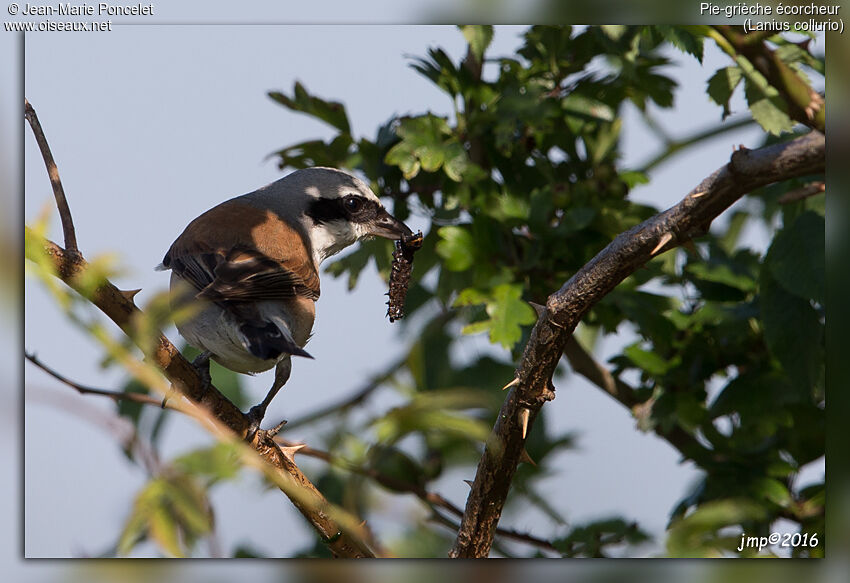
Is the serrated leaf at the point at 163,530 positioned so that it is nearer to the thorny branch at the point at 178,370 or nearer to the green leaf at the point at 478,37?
the thorny branch at the point at 178,370

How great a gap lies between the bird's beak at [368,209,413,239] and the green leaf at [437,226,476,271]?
0.14 metres

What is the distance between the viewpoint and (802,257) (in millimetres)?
2188

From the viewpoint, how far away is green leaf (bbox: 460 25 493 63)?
231 centimetres

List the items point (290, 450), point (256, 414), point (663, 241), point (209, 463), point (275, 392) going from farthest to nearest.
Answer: point (275, 392) → point (256, 414) → point (290, 450) → point (663, 241) → point (209, 463)

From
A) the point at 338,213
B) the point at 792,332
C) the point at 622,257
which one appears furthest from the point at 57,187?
the point at 792,332

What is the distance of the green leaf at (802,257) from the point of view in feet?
7.06

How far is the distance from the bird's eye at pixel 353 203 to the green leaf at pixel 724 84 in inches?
41.9

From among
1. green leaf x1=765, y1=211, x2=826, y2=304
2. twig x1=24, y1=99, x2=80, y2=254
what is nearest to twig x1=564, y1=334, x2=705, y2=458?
green leaf x1=765, y1=211, x2=826, y2=304

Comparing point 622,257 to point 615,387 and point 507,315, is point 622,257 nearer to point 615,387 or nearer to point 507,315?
point 507,315

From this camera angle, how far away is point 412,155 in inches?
95.0

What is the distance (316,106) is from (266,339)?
91cm

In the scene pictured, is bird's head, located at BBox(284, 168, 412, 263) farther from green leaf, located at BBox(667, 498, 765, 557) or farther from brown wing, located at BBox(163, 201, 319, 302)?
green leaf, located at BBox(667, 498, 765, 557)

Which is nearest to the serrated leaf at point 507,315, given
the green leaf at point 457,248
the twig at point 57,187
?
the green leaf at point 457,248

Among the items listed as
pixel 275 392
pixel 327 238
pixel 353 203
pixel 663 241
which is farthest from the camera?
pixel 327 238
